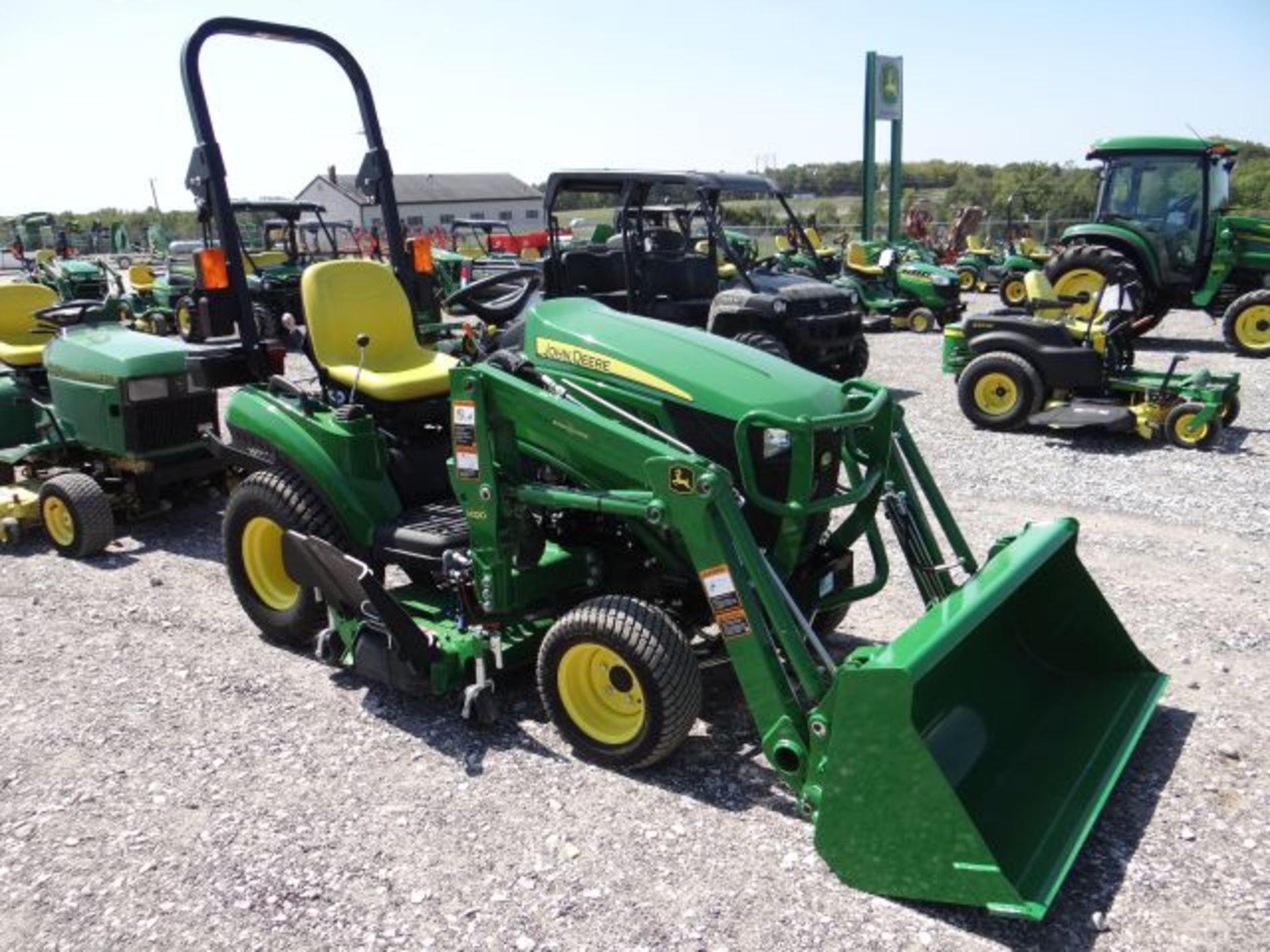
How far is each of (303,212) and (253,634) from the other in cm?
1102

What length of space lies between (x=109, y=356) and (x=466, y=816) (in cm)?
406

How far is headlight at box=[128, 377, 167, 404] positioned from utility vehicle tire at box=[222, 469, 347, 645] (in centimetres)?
185

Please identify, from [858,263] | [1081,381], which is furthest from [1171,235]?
[1081,381]

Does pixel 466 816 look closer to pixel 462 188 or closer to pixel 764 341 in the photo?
pixel 764 341

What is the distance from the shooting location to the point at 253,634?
460cm

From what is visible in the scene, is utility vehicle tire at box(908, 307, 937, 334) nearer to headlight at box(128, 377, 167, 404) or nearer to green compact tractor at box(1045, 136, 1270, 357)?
green compact tractor at box(1045, 136, 1270, 357)

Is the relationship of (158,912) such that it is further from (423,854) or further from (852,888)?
(852,888)

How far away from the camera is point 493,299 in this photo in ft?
18.3

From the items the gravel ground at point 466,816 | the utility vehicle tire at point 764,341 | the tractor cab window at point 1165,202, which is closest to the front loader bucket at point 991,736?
the gravel ground at point 466,816

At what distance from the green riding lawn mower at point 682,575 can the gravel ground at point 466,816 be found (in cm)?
16

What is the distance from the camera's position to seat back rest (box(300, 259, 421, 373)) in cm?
432

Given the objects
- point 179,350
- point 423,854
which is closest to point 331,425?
point 423,854

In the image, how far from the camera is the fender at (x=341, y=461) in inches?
159

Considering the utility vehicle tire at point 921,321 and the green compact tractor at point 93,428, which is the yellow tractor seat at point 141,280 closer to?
the green compact tractor at point 93,428
